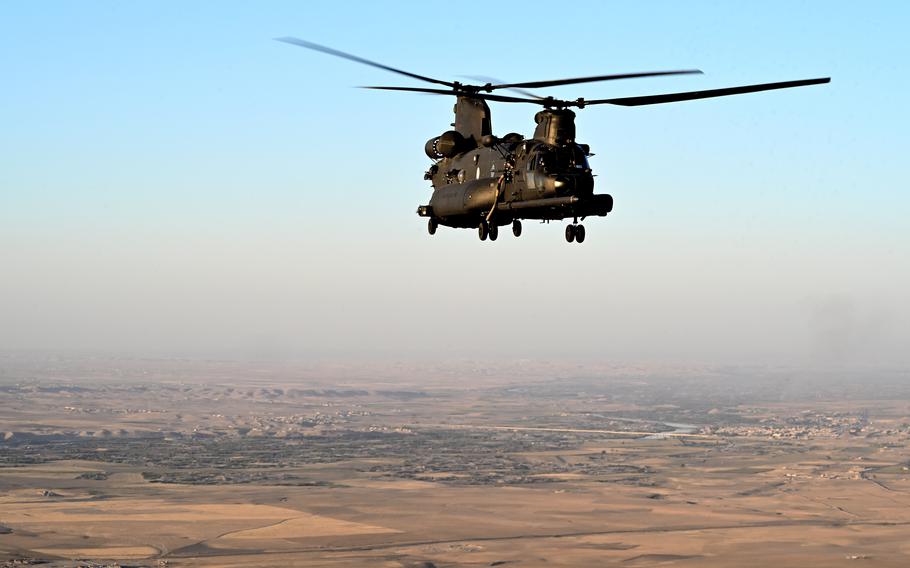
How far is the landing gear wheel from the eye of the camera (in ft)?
144

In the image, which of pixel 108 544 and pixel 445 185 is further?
pixel 108 544

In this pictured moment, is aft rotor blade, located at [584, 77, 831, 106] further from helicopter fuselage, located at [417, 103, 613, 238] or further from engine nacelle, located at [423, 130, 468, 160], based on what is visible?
engine nacelle, located at [423, 130, 468, 160]

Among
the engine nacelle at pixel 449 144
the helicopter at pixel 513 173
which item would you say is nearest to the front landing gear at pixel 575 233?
the helicopter at pixel 513 173

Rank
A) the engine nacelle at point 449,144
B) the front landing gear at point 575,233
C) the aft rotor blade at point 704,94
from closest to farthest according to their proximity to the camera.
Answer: the aft rotor blade at point 704,94 → the front landing gear at point 575,233 → the engine nacelle at point 449,144

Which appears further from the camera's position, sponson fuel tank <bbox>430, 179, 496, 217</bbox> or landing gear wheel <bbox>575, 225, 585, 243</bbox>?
sponson fuel tank <bbox>430, 179, 496, 217</bbox>

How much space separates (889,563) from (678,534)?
3406cm

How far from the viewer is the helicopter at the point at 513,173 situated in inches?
1736

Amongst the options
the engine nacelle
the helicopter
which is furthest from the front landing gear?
the engine nacelle

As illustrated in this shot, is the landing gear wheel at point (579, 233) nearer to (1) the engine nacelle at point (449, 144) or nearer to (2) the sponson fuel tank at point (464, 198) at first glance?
(2) the sponson fuel tank at point (464, 198)

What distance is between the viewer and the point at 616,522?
650 ft

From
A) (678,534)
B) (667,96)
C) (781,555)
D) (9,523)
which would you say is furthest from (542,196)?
(9,523)

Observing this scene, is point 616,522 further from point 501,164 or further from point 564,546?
point 501,164

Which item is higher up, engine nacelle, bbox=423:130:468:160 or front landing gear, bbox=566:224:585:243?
engine nacelle, bbox=423:130:468:160

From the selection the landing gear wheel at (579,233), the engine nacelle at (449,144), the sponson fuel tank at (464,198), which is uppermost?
the engine nacelle at (449,144)
